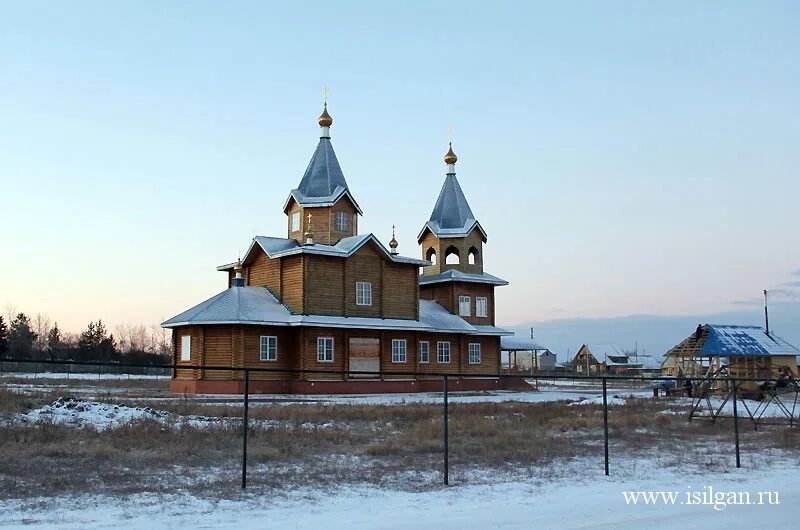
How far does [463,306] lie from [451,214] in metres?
6.06

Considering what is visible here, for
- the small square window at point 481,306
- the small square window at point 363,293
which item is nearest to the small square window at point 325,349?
the small square window at point 363,293

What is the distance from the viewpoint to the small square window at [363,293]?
131 ft

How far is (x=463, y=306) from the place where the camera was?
4844 centimetres

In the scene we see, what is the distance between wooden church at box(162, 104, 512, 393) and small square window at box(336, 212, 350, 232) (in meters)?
0.05

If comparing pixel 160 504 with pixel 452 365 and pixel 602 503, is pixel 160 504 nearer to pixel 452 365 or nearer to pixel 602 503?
pixel 602 503

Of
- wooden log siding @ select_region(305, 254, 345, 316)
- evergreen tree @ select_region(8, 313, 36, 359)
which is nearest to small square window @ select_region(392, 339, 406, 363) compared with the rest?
wooden log siding @ select_region(305, 254, 345, 316)

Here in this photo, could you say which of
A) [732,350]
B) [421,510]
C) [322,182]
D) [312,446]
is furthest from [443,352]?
[421,510]

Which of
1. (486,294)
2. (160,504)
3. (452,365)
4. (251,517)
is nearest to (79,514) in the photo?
(160,504)

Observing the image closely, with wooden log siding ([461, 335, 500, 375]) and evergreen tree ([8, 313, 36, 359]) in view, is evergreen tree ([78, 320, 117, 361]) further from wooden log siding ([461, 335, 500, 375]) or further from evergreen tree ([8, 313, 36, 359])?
wooden log siding ([461, 335, 500, 375])

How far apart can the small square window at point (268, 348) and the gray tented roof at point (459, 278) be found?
14.0 m

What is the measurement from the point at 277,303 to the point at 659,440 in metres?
24.1

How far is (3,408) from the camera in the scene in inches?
777

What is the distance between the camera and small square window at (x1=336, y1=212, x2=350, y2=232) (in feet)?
137

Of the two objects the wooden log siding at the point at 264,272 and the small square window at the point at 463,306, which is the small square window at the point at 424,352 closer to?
the small square window at the point at 463,306
